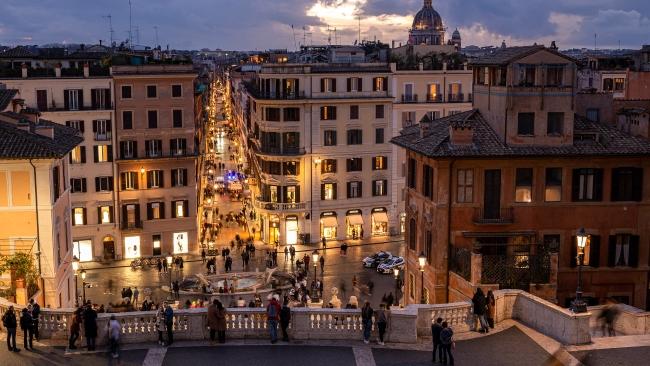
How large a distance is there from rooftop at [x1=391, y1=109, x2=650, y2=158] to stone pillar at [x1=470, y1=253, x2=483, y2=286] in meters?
4.79

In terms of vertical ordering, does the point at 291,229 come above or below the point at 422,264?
below

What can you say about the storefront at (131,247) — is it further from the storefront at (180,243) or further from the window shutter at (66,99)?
the window shutter at (66,99)

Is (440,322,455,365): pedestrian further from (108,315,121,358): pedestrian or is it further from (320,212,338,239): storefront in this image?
(320,212,338,239): storefront

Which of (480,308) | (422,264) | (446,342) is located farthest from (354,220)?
(446,342)

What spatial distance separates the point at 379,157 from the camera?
244 ft

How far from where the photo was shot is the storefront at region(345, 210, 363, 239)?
73500 millimetres

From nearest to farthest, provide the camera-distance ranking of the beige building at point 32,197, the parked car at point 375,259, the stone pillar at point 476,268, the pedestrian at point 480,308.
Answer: the pedestrian at point 480,308
the stone pillar at point 476,268
the beige building at point 32,197
the parked car at point 375,259

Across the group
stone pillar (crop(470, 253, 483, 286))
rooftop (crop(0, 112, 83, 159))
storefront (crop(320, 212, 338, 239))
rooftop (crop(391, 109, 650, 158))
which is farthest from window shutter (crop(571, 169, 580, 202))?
storefront (crop(320, 212, 338, 239))

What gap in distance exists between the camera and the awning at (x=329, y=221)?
72.4 m

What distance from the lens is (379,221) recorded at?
7481 centimetres

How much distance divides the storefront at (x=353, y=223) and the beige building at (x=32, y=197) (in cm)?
3932

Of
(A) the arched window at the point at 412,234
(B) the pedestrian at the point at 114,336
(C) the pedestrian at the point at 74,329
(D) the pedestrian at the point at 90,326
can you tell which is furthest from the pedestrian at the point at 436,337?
(A) the arched window at the point at 412,234

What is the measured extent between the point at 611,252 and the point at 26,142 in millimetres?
25811

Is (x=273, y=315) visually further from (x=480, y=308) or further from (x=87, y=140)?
(x=87, y=140)
